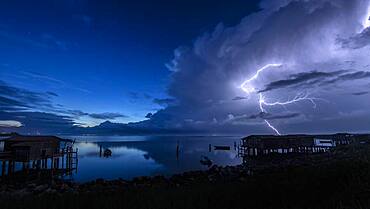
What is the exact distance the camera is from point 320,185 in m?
9.66

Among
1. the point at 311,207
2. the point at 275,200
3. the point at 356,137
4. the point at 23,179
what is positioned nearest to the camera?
the point at 311,207

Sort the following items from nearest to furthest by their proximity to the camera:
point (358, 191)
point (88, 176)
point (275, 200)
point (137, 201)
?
point (358, 191), point (275, 200), point (137, 201), point (88, 176)

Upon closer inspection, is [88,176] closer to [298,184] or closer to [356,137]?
[298,184]

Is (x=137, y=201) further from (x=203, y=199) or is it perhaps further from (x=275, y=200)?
(x=275, y=200)

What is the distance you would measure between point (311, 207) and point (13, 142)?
39036 mm

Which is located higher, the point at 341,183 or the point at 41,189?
the point at 341,183

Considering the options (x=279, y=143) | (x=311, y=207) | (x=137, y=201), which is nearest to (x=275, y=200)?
(x=311, y=207)

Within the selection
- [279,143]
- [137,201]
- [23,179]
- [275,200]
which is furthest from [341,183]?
[279,143]

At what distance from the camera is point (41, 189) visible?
69.9 feet

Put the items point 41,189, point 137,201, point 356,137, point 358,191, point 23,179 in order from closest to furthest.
→ point 358,191
point 137,201
point 41,189
point 23,179
point 356,137

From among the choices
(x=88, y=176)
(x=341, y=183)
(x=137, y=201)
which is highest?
(x=341, y=183)

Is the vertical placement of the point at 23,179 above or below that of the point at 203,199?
below

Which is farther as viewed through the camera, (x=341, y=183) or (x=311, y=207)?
(x=341, y=183)

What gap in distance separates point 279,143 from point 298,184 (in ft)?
151
